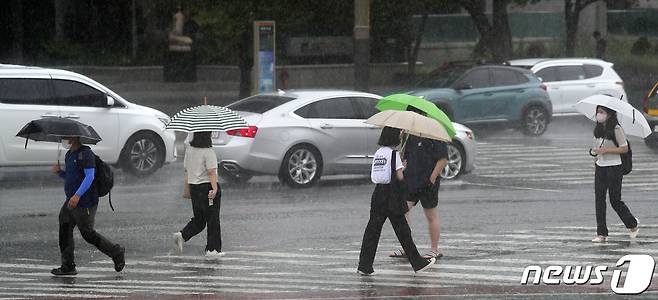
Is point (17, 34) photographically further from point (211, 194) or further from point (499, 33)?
point (211, 194)

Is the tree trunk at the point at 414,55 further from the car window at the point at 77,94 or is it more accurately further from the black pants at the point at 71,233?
the black pants at the point at 71,233

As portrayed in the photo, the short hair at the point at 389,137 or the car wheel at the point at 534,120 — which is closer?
the short hair at the point at 389,137

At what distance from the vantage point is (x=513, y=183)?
71.4 ft

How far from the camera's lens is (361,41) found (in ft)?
101

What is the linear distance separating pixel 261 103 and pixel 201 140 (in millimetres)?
6940

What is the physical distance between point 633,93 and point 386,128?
3139 cm

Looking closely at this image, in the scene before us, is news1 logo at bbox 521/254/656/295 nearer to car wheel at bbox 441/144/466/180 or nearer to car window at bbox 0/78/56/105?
car wheel at bbox 441/144/466/180

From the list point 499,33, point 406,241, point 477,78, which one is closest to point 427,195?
point 406,241

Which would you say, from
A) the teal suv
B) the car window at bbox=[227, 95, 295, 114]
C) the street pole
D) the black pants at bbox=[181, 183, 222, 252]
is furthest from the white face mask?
the street pole

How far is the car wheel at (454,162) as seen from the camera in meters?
22.0

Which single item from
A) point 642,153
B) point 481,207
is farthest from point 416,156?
point 642,153

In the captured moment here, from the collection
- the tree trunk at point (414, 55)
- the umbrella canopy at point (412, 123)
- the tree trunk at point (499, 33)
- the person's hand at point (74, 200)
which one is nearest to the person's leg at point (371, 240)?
the umbrella canopy at point (412, 123)

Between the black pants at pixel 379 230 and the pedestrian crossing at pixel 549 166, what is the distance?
854cm

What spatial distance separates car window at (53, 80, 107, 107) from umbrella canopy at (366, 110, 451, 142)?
968 centimetres
